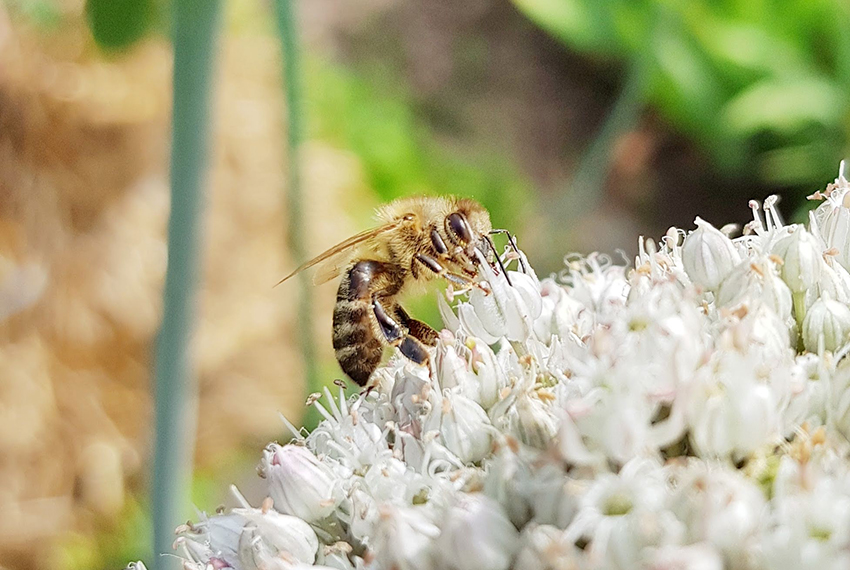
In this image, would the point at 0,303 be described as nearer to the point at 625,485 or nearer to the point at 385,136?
the point at 385,136

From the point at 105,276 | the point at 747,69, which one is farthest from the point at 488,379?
the point at 747,69

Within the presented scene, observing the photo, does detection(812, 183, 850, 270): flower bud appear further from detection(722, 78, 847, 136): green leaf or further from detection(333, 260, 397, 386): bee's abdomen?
detection(722, 78, 847, 136): green leaf

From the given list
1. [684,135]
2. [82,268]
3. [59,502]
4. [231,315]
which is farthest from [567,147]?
[59,502]

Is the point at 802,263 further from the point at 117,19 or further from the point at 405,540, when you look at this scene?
the point at 117,19

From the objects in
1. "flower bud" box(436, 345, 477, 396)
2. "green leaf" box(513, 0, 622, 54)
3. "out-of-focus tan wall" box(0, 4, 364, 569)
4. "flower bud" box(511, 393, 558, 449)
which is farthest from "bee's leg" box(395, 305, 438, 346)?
"green leaf" box(513, 0, 622, 54)

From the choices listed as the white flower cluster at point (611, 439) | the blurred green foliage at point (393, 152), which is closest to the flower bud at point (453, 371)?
the white flower cluster at point (611, 439)
